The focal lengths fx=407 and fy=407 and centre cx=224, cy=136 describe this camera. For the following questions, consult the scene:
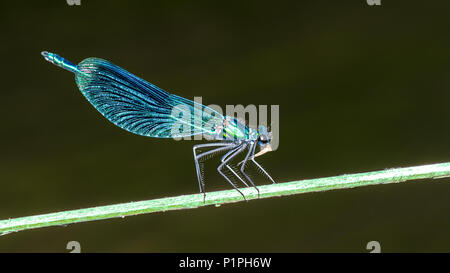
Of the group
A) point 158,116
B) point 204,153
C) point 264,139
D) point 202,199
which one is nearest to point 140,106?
point 158,116

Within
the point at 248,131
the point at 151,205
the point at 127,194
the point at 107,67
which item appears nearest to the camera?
the point at 151,205

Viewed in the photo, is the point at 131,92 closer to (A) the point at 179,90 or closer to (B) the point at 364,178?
(A) the point at 179,90

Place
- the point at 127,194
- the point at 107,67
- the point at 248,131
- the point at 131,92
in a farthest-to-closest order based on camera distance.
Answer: the point at 127,194 → the point at 248,131 → the point at 131,92 → the point at 107,67

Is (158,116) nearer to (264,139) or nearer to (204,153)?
(204,153)

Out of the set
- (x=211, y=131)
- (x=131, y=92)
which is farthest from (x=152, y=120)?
(x=211, y=131)

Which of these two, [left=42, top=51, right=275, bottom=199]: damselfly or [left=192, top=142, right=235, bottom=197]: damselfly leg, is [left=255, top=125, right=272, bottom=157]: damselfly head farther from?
[left=192, top=142, right=235, bottom=197]: damselfly leg

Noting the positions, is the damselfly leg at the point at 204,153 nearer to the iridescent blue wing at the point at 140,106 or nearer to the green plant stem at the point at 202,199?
the iridescent blue wing at the point at 140,106
